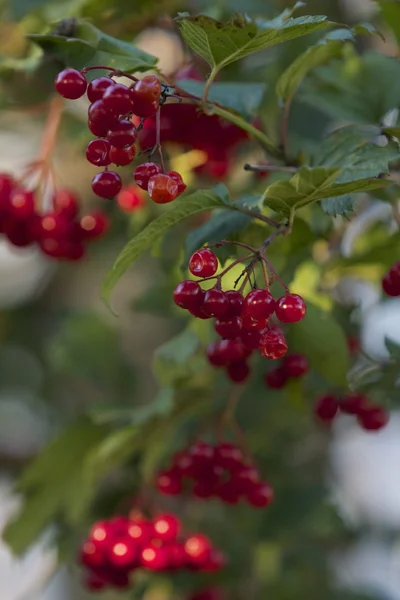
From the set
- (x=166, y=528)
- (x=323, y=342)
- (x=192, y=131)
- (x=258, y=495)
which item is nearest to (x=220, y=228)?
(x=323, y=342)

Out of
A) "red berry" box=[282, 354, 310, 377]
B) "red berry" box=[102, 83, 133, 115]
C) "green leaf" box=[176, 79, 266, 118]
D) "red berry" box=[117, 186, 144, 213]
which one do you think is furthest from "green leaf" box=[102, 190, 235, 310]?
"red berry" box=[117, 186, 144, 213]

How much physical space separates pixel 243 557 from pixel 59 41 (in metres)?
1.24

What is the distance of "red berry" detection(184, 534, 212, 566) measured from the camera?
135 centimetres

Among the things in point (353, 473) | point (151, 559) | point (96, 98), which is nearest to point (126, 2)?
point (96, 98)

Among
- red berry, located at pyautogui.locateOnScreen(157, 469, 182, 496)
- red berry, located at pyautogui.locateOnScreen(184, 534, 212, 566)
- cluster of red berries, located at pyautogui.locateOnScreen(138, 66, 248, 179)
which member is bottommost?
red berry, located at pyautogui.locateOnScreen(184, 534, 212, 566)

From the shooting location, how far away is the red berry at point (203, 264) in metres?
0.78

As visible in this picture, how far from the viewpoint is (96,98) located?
2.55ft

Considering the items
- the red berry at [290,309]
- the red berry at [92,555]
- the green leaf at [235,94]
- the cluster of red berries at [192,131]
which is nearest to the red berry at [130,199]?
the cluster of red berries at [192,131]

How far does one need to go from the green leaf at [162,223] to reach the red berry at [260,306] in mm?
107

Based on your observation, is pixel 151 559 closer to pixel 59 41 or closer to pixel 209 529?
pixel 209 529

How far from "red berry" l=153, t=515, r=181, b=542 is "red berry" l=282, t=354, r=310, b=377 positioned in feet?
1.24

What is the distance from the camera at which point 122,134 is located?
0.76 meters

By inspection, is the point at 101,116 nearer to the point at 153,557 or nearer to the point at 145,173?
the point at 145,173

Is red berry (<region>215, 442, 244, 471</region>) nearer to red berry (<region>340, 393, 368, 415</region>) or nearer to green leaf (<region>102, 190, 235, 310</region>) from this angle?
red berry (<region>340, 393, 368, 415</region>)
